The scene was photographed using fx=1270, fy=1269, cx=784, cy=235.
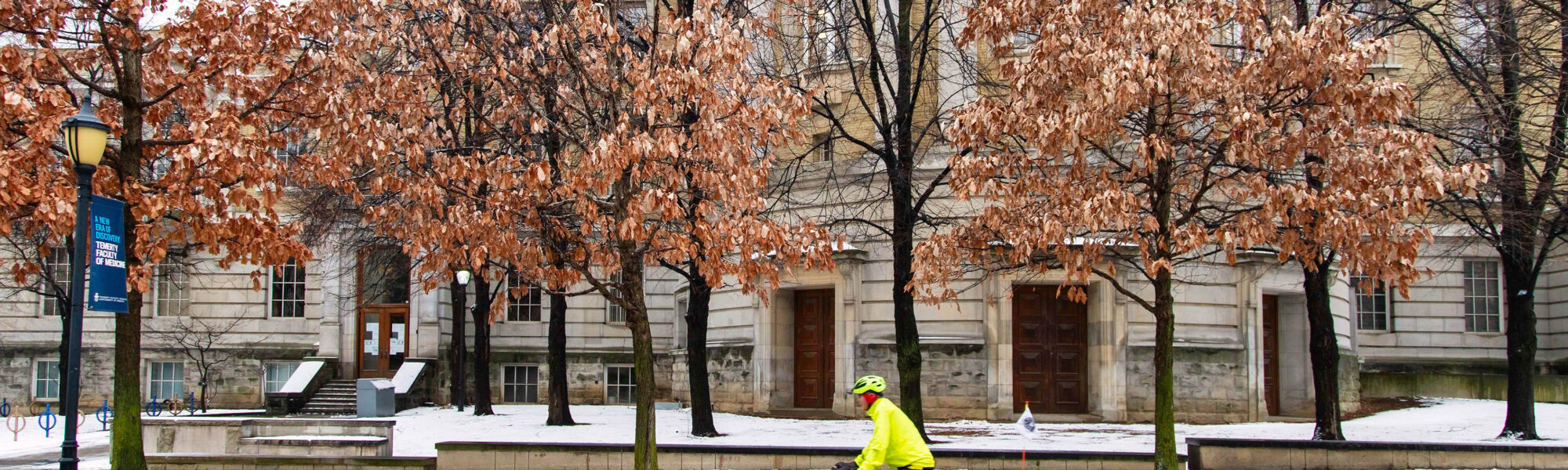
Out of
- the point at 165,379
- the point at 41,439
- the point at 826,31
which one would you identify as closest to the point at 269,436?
the point at 41,439

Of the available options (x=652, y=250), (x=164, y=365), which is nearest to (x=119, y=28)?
(x=652, y=250)

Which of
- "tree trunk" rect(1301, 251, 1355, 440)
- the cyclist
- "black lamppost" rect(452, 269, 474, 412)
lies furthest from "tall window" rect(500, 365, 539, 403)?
the cyclist

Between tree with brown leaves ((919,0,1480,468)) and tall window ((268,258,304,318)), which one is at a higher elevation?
tree with brown leaves ((919,0,1480,468))

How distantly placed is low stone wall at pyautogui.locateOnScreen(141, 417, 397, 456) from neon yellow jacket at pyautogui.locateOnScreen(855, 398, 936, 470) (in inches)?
365

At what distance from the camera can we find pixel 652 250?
1288cm

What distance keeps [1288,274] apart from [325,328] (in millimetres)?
22722

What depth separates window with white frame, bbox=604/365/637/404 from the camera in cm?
3328

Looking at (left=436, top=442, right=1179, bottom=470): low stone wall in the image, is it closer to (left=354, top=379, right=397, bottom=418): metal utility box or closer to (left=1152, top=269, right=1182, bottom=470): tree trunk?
(left=1152, top=269, right=1182, bottom=470): tree trunk

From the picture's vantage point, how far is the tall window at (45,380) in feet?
109

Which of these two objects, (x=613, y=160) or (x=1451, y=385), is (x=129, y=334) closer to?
(x=613, y=160)

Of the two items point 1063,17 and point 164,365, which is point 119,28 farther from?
point 164,365

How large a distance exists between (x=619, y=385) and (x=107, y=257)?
22.6m

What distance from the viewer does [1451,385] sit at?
29.9 metres

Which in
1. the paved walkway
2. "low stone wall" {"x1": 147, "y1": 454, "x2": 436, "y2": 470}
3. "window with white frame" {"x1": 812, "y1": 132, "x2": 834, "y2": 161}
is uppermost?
"window with white frame" {"x1": 812, "y1": 132, "x2": 834, "y2": 161}
